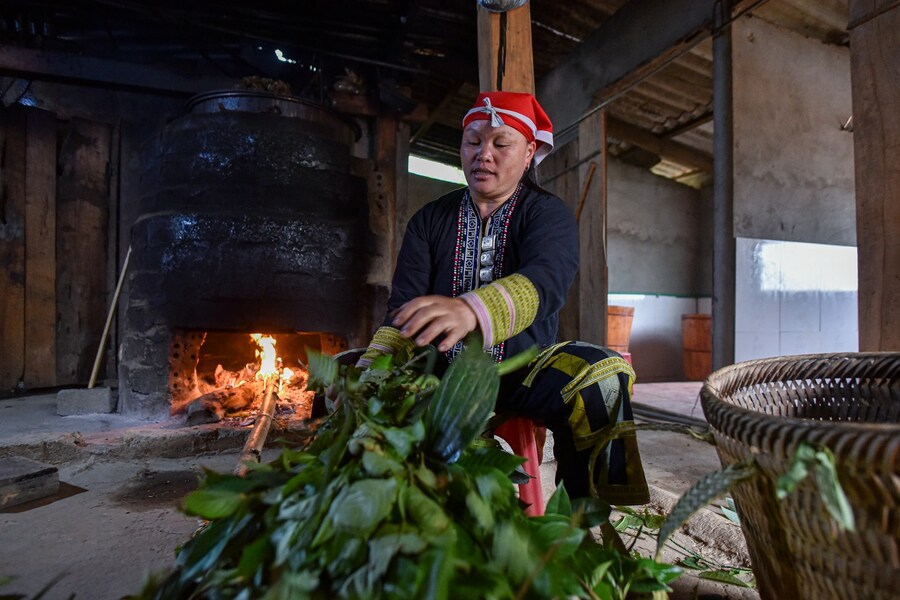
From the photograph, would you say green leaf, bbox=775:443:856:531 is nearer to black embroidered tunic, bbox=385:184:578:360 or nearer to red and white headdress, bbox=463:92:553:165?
black embroidered tunic, bbox=385:184:578:360

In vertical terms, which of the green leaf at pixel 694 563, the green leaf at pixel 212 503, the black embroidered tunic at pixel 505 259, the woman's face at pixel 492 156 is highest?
the woman's face at pixel 492 156

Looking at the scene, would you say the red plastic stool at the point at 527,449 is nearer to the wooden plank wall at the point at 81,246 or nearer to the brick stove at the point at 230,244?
the brick stove at the point at 230,244

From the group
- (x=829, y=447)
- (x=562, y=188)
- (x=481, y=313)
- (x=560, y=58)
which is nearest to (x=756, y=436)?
(x=829, y=447)

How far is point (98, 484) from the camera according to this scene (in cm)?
251

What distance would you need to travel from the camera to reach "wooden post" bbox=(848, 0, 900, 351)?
6.63 ft

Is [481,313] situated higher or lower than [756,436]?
higher

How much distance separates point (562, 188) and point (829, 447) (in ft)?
15.1

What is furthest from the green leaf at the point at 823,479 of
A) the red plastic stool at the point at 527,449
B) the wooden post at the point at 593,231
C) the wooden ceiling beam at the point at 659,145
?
the wooden ceiling beam at the point at 659,145

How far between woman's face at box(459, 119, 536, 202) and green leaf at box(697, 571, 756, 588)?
1.37m

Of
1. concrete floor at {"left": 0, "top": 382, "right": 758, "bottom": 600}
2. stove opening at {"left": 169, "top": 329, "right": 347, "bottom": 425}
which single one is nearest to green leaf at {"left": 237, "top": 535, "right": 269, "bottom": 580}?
Answer: concrete floor at {"left": 0, "top": 382, "right": 758, "bottom": 600}

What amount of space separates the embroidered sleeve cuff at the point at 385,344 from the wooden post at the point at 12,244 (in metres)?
4.61

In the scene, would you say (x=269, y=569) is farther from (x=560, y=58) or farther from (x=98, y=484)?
(x=560, y=58)

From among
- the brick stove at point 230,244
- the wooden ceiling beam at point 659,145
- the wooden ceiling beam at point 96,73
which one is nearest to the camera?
the brick stove at point 230,244

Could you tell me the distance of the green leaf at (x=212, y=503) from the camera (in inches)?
29.9
